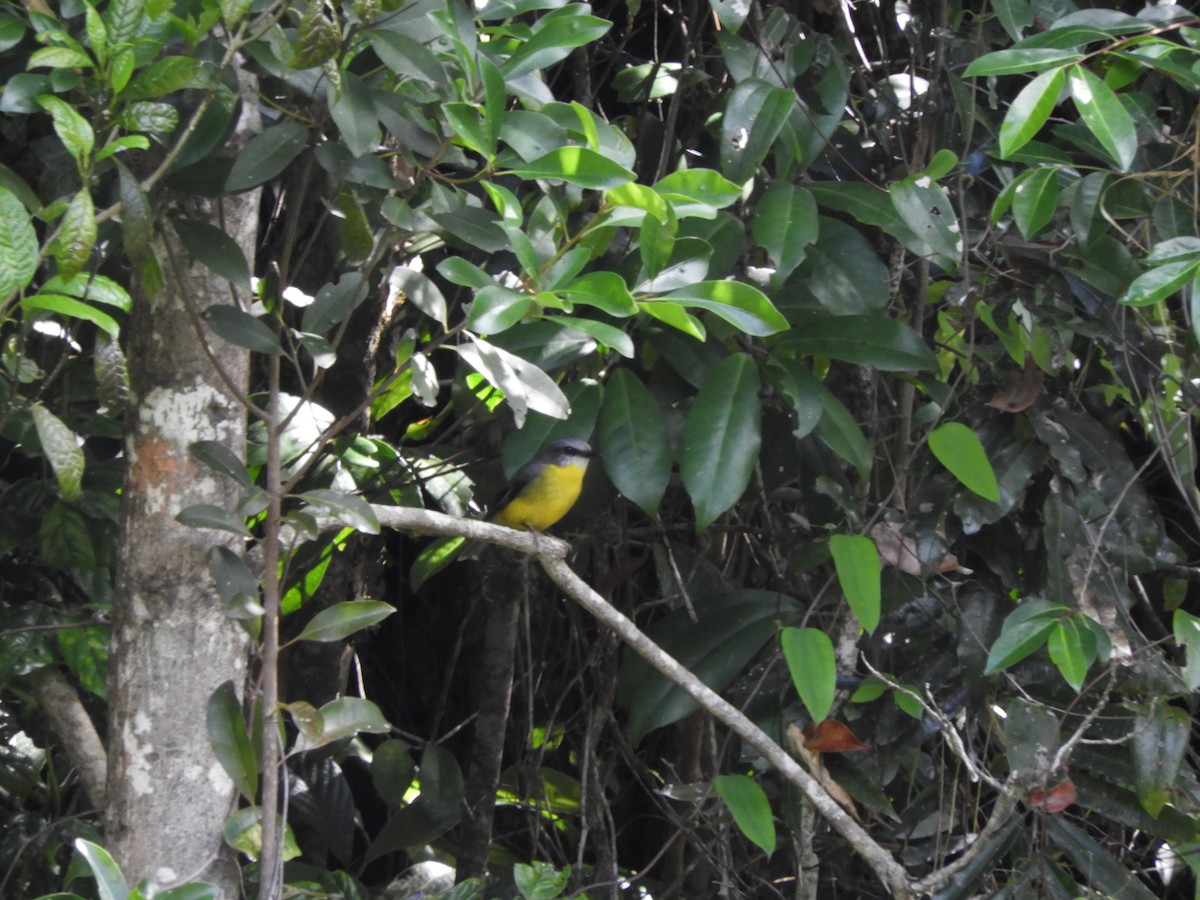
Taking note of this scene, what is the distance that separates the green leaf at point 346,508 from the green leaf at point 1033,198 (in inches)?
48.4

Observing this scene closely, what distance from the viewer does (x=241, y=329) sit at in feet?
5.86

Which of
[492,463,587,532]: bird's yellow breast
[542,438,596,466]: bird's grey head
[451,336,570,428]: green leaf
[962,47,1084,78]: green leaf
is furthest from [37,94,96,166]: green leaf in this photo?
[492,463,587,532]: bird's yellow breast

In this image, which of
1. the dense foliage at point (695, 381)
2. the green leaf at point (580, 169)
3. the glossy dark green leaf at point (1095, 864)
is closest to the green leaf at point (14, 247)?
the dense foliage at point (695, 381)

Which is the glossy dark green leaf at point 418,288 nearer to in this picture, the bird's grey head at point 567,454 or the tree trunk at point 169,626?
the tree trunk at point 169,626

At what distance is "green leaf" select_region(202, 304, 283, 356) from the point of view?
177 centimetres

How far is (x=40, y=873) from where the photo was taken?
2.61 meters

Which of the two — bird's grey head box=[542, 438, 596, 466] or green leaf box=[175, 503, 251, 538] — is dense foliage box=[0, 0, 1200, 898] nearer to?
green leaf box=[175, 503, 251, 538]

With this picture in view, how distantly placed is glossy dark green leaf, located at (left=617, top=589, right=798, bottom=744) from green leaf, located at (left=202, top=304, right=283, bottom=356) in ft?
3.73

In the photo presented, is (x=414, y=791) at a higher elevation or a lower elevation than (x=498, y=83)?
lower

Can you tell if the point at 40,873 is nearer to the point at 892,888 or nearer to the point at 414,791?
the point at 414,791

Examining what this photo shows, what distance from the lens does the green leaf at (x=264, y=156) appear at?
5.67 ft

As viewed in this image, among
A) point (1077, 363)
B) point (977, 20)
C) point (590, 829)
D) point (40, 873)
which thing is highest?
point (977, 20)

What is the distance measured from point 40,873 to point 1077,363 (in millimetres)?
2469

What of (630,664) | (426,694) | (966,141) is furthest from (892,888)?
(426,694)
